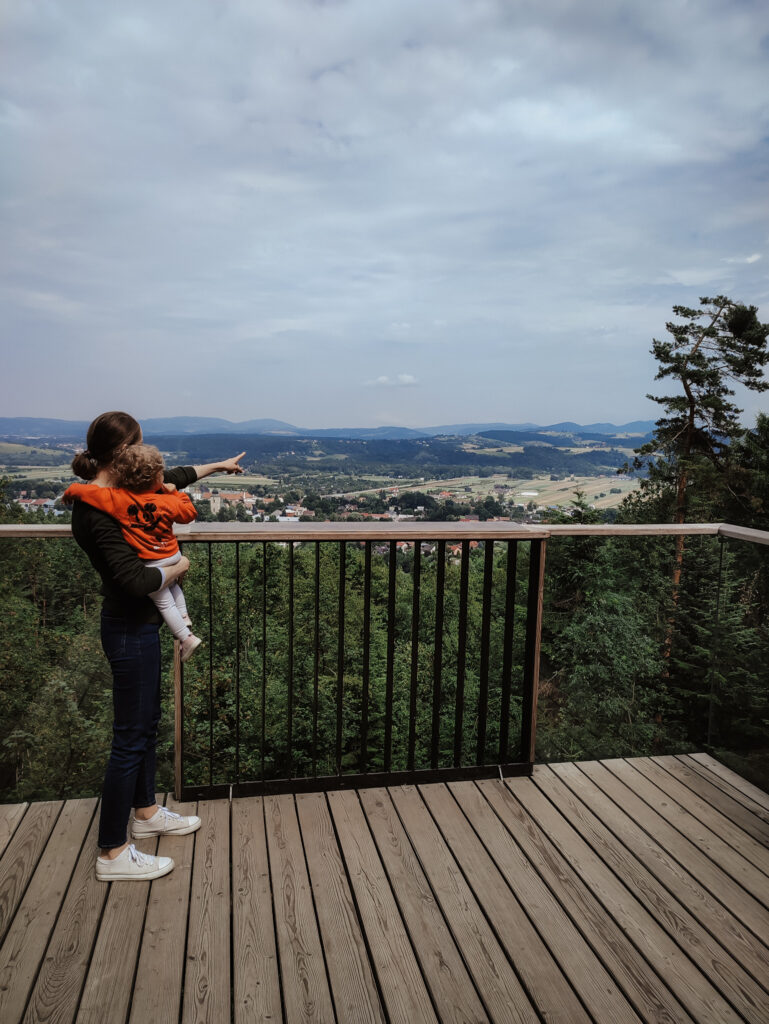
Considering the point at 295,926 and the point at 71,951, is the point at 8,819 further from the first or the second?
the point at 295,926

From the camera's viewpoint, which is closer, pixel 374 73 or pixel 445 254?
pixel 374 73

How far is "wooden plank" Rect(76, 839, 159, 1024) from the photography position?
1457 mm

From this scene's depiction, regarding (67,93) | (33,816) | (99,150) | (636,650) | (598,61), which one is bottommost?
(33,816)

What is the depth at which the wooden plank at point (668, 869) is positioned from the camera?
1.71 meters

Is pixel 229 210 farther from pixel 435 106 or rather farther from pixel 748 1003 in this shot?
pixel 748 1003

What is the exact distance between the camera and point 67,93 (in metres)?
8.90

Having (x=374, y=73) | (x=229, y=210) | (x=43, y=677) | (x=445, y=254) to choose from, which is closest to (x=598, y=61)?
(x=374, y=73)

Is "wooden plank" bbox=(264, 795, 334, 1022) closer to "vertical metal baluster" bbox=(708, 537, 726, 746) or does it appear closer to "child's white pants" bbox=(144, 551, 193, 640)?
"child's white pants" bbox=(144, 551, 193, 640)

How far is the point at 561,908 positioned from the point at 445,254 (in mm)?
23060

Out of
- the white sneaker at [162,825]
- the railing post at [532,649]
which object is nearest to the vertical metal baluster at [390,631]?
the railing post at [532,649]

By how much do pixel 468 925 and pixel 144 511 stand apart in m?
1.52

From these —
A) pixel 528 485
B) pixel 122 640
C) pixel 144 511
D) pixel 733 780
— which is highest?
pixel 144 511

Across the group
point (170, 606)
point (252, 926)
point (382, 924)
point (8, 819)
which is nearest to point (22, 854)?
point (8, 819)

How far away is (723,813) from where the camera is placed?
2443 mm
